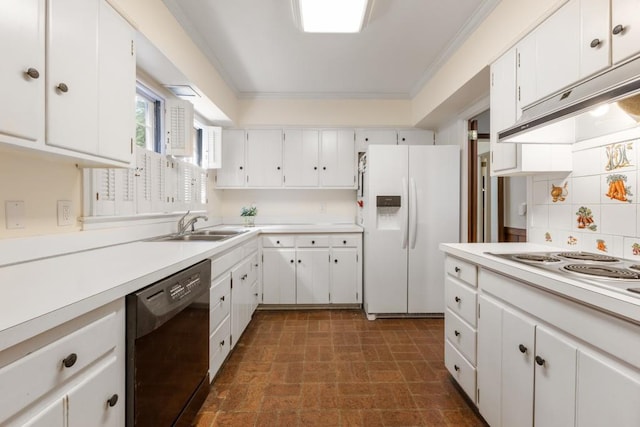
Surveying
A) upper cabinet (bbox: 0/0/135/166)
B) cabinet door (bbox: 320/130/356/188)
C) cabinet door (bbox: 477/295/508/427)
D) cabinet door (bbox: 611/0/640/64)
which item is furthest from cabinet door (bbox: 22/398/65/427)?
cabinet door (bbox: 320/130/356/188)

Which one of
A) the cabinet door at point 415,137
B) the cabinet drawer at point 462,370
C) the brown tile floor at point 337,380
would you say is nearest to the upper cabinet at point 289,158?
the cabinet door at point 415,137

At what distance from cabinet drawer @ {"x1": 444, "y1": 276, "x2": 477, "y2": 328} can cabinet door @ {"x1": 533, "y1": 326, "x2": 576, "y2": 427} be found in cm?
47

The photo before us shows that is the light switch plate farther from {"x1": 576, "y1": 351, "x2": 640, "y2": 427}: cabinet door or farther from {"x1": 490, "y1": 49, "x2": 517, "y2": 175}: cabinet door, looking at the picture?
{"x1": 490, "y1": 49, "x2": 517, "y2": 175}: cabinet door

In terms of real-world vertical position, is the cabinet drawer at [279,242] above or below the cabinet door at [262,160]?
below

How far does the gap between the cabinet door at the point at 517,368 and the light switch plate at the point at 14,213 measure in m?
2.25

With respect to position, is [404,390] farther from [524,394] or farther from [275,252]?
[275,252]

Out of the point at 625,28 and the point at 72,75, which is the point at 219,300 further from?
the point at 625,28

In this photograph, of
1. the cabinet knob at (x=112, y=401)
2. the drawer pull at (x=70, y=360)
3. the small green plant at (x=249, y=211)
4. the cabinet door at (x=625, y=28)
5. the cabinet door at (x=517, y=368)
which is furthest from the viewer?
the small green plant at (x=249, y=211)

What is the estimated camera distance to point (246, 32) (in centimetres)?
233

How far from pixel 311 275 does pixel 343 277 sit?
14.5 inches

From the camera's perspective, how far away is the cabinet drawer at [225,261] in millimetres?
1784

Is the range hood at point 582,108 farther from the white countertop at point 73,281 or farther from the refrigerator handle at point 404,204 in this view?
the white countertop at point 73,281

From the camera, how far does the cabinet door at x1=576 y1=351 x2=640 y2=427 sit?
2.54 ft

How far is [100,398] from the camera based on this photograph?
87cm
